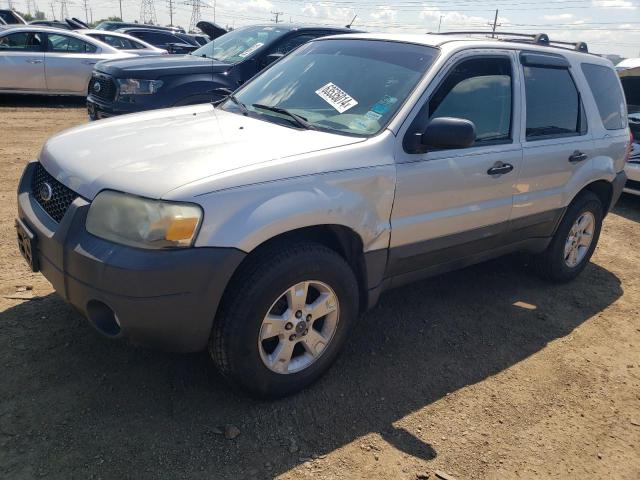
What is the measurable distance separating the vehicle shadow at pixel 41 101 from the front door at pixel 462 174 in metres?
10.8

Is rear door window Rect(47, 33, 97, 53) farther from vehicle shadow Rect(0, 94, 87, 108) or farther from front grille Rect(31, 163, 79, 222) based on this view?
front grille Rect(31, 163, 79, 222)

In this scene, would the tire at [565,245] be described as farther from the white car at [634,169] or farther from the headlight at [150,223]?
the headlight at [150,223]

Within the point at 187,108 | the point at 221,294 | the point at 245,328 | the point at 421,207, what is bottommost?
the point at 245,328

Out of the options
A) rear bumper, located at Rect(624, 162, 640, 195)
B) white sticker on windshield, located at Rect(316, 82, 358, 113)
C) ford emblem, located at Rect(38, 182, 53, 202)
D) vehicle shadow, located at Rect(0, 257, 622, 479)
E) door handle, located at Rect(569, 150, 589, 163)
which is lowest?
vehicle shadow, located at Rect(0, 257, 622, 479)

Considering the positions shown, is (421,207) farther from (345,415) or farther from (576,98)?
(576,98)

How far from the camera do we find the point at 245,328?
253 centimetres

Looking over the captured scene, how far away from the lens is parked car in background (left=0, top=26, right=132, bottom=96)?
10773mm

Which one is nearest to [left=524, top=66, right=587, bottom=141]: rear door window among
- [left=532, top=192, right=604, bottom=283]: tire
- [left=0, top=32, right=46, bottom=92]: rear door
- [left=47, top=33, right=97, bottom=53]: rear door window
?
[left=532, top=192, right=604, bottom=283]: tire

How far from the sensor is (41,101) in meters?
12.2

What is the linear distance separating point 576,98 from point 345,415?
3.11 m

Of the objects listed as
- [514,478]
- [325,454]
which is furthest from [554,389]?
[325,454]

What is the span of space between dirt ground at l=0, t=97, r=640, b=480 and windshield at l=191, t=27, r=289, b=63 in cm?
374

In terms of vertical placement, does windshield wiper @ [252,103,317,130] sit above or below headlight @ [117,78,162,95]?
above

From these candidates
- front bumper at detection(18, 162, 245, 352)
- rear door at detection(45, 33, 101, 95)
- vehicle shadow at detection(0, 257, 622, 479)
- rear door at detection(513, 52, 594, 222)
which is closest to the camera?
front bumper at detection(18, 162, 245, 352)
